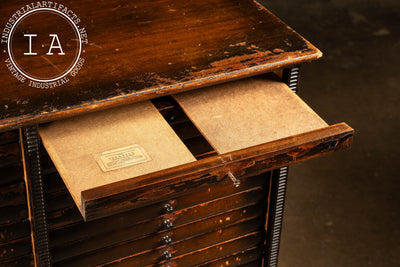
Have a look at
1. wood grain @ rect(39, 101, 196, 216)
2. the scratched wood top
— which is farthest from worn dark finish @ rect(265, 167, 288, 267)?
wood grain @ rect(39, 101, 196, 216)

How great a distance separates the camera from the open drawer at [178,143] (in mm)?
1474

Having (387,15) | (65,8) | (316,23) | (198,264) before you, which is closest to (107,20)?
(65,8)

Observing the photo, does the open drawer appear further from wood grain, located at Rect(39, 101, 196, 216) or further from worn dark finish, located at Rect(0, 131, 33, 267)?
worn dark finish, located at Rect(0, 131, 33, 267)

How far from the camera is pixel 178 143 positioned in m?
1.65

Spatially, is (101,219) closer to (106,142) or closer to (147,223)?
(147,223)

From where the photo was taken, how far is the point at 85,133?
1684 mm

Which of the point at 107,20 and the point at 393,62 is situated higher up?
the point at 107,20

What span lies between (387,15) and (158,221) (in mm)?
4168

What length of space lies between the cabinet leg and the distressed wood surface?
1.02ft

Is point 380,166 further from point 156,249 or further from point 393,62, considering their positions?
point 156,249

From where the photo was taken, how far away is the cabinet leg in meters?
1.64

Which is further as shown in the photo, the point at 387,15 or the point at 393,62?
the point at 387,15

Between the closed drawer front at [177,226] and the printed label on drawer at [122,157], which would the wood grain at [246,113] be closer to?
the printed label on drawer at [122,157]

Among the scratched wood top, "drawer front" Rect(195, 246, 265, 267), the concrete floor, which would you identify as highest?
the scratched wood top
